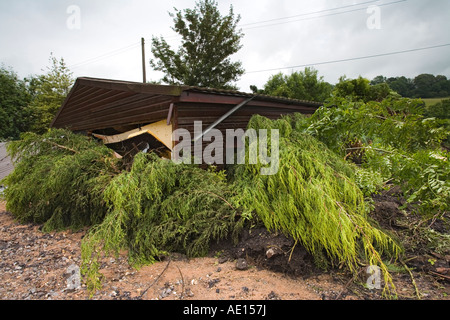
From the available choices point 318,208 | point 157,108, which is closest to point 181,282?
point 318,208

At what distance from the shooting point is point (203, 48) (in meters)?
19.7

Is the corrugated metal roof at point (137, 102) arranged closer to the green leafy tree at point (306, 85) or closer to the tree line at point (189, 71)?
the tree line at point (189, 71)

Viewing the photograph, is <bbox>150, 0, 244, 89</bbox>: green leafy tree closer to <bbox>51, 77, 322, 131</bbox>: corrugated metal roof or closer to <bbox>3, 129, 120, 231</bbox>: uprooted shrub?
A: <bbox>51, 77, 322, 131</bbox>: corrugated metal roof

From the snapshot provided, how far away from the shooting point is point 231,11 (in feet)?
64.3

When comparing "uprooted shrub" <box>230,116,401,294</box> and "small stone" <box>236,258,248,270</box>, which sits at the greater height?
"uprooted shrub" <box>230,116,401,294</box>

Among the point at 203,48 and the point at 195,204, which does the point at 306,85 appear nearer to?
the point at 203,48

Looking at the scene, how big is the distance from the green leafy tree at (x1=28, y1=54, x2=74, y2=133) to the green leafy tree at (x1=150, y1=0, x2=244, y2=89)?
784 cm

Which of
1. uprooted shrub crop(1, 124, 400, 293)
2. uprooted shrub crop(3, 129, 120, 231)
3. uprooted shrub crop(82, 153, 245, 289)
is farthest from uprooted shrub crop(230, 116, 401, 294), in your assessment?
uprooted shrub crop(3, 129, 120, 231)

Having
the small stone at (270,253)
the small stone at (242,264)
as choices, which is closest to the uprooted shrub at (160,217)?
the small stone at (242,264)

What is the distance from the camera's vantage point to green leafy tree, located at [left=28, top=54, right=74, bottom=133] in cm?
1758

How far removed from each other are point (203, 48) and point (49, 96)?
527 inches

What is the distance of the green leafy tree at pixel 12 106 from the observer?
18400mm
